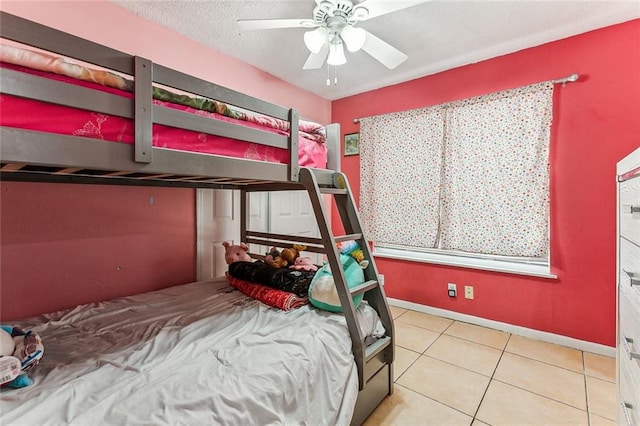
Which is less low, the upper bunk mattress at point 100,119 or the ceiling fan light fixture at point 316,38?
the ceiling fan light fixture at point 316,38

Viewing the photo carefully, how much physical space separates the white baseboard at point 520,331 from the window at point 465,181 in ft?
1.62

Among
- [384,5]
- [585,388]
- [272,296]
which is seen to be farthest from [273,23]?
[585,388]

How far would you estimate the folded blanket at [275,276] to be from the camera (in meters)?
1.83

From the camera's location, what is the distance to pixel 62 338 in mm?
1352

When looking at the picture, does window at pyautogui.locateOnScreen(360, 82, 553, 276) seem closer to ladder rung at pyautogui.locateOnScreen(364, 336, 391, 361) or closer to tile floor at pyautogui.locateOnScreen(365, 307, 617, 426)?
tile floor at pyautogui.locateOnScreen(365, 307, 617, 426)

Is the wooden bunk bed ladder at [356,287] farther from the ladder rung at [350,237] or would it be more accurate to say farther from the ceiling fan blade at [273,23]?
the ceiling fan blade at [273,23]

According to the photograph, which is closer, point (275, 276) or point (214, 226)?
point (275, 276)

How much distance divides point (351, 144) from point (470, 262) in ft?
5.98

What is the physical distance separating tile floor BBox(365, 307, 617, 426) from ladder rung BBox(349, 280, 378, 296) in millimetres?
Answer: 678

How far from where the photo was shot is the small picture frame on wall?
11.3ft

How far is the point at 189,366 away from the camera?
1096 millimetres

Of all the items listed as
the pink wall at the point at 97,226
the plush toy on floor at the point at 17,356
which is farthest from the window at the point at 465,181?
the plush toy on floor at the point at 17,356

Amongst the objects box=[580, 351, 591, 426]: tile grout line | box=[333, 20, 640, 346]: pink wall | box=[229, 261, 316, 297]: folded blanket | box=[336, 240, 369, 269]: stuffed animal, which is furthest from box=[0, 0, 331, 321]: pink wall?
box=[580, 351, 591, 426]: tile grout line

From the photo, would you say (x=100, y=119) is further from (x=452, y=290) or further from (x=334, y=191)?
(x=452, y=290)
